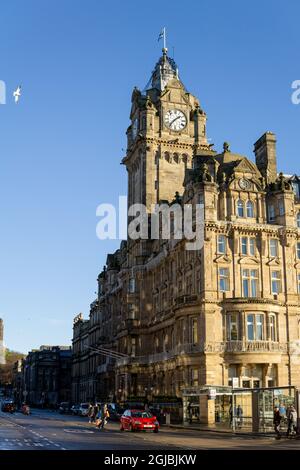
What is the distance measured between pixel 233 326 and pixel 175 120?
131ft

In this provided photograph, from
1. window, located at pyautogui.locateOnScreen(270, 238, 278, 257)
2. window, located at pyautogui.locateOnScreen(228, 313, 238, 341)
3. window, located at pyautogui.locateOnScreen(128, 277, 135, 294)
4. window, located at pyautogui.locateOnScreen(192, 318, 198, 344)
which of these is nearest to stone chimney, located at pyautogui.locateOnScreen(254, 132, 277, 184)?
window, located at pyautogui.locateOnScreen(270, 238, 278, 257)

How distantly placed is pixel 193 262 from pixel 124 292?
25.3 metres

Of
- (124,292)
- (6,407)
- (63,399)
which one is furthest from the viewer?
(63,399)

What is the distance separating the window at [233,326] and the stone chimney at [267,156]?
17.0 m

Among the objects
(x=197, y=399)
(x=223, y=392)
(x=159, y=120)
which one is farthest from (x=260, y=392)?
(x=159, y=120)

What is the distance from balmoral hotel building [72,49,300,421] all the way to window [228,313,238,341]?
0.32 feet

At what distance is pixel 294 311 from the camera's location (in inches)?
2566

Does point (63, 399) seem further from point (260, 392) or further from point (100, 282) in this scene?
point (260, 392)

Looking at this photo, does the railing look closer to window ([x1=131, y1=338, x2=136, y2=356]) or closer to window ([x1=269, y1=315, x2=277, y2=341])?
window ([x1=269, y1=315, x2=277, y2=341])

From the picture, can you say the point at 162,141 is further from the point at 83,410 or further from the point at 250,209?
the point at 83,410

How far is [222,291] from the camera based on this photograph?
2522 inches

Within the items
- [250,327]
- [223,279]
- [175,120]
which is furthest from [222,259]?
[175,120]

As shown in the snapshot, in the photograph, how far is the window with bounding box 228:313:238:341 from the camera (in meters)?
62.5

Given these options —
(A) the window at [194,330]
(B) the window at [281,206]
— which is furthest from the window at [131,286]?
(B) the window at [281,206]
